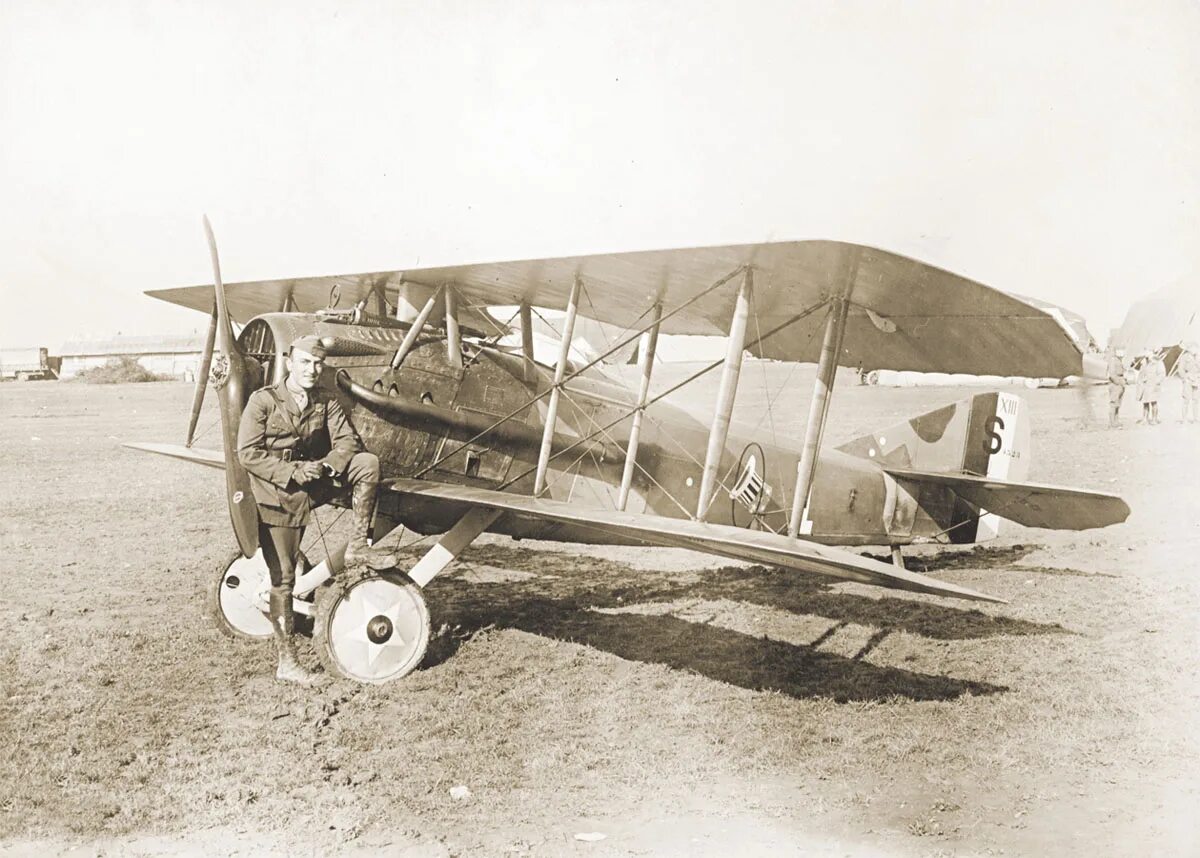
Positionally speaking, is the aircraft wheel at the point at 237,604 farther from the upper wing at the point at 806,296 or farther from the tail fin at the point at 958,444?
the tail fin at the point at 958,444

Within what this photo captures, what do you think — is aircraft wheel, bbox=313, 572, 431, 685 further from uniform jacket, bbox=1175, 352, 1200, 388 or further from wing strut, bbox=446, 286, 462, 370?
uniform jacket, bbox=1175, 352, 1200, 388

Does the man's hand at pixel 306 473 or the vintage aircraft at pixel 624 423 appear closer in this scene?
the man's hand at pixel 306 473

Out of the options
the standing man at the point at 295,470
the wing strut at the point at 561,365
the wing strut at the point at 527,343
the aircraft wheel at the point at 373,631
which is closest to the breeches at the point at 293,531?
the standing man at the point at 295,470

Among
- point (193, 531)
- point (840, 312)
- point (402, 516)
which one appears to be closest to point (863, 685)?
point (840, 312)

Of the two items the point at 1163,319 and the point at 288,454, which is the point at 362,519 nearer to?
the point at 288,454

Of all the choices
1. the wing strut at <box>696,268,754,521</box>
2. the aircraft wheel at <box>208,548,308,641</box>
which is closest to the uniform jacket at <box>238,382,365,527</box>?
the aircraft wheel at <box>208,548,308,641</box>

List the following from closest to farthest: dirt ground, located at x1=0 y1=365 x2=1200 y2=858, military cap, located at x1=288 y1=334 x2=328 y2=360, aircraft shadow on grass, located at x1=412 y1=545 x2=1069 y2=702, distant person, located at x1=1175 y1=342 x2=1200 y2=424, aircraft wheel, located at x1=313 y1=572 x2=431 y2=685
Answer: dirt ground, located at x1=0 y1=365 x2=1200 y2=858 < military cap, located at x1=288 y1=334 x2=328 y2=360 < aircraft wheel, located at x1=313 y1=572 x2=431 y2=685 < aircraft shadow on grass, located at x1=412 y1=545 x2=1069 y2=702 < distant person, located at x1=1175 y1=342 x2=1200 y2=424
